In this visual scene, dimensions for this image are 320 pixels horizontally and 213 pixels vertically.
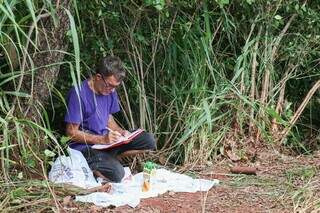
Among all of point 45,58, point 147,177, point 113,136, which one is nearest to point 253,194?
point 147,177

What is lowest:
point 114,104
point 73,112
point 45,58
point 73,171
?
point 73,171

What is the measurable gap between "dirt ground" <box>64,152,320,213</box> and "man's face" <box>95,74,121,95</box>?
0.90m

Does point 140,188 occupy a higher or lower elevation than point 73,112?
lower

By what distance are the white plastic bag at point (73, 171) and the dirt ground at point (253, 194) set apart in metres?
0.37

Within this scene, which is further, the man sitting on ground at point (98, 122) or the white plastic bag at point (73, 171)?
the man sitting on ground at point (98, 122)

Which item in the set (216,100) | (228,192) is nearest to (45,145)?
(228,192)

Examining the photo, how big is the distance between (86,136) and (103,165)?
0.24 m

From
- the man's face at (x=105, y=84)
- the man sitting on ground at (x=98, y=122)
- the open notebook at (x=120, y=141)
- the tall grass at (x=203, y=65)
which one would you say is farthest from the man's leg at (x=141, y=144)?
the man's face at (x=105, y=84)

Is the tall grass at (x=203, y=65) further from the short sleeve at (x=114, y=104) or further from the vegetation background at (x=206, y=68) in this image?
the short sleeve at (x=114, y=104)

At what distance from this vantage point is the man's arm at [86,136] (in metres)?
4.45

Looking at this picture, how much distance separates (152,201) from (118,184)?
440mm

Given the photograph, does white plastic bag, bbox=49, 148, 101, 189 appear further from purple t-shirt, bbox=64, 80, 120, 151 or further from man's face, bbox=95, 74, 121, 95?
man's face, bbox=95, 74, 121, 95

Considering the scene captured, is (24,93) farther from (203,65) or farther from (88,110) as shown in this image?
(203,65)

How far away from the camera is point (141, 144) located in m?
4.78
